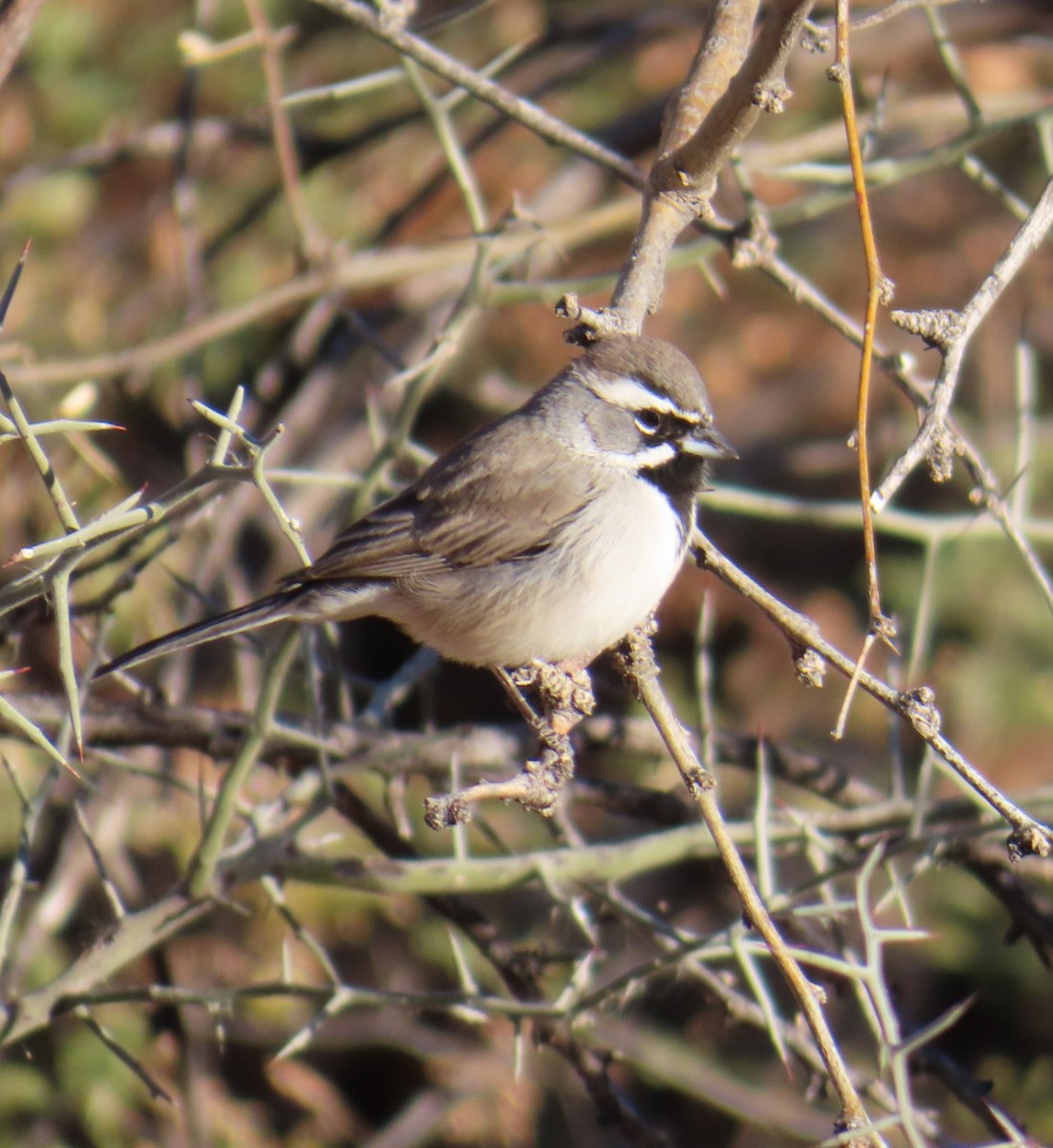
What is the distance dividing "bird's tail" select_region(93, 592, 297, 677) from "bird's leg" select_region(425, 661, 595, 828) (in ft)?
2.71

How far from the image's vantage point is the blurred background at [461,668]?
14.4 ft

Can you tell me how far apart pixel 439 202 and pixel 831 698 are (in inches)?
146

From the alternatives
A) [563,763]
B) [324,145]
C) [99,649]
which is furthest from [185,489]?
[324,145]

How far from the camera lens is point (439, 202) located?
8.48 meters

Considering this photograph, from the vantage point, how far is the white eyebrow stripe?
4.69 metres

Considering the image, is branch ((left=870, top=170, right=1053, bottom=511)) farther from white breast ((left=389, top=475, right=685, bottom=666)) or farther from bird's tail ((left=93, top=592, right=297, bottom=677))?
bird's tail ((left=93, top=592, right=297, bottom=677))

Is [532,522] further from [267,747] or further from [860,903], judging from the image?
[860,903]

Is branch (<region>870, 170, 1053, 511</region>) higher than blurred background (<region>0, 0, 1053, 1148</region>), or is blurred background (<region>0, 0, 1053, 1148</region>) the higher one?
branch (<region>870, 170, 1053, 511</region>)

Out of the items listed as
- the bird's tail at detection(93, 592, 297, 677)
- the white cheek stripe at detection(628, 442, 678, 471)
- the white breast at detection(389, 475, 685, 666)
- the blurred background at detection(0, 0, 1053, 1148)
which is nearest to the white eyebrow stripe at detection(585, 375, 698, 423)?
the white cheek stripe at detection(628, 442, 678, 471)

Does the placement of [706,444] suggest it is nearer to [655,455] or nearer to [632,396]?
[655,455]

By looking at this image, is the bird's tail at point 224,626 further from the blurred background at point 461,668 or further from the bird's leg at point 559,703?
the bird's leg at point 559,703

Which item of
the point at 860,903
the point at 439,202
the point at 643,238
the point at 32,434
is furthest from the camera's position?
the point at 439,202

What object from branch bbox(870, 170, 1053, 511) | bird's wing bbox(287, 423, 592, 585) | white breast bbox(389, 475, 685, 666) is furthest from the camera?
bird's wing bbox(287, 423, 592, 585)

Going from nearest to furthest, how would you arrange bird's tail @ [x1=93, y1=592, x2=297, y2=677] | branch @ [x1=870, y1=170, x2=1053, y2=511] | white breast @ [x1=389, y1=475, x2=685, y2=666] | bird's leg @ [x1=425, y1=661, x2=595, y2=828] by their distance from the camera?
branch @ [x1=870, y1=170, x2=1053, y2=511] < bird's leg @ [x1=425, y1=661, x2=595, y2=828] < white breast @ [x1=389, y1=475, x2=685, y2=666] < bird's tail @ [x1=93, y1=592, x2=297, y2=677]
